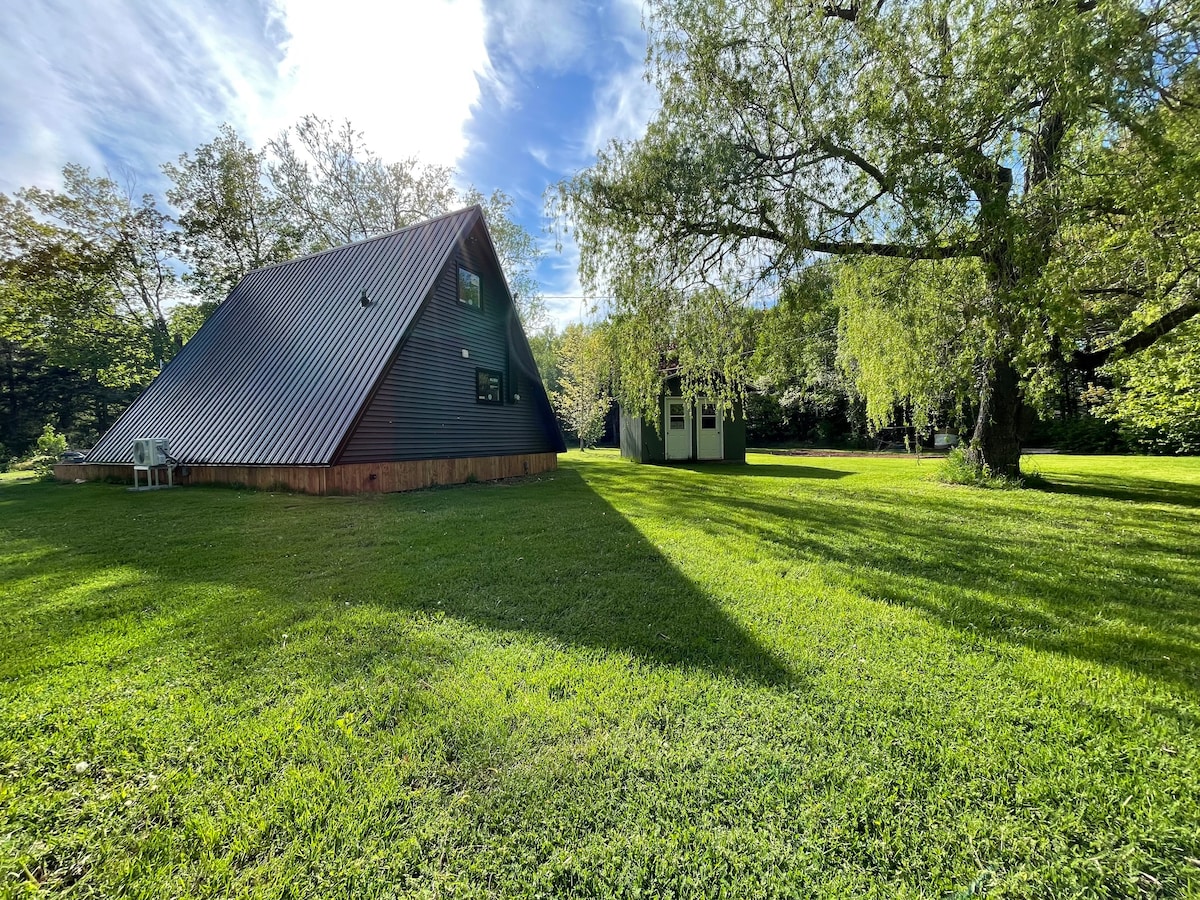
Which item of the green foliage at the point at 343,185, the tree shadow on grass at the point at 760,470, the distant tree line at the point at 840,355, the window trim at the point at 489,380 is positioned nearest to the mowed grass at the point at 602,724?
the distant tree line at the point at 840,355

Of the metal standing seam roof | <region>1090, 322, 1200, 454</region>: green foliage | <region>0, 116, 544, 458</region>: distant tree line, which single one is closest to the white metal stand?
the metal standing seam roof

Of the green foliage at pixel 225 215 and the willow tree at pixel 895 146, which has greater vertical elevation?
the green foliage at pixel 225 215

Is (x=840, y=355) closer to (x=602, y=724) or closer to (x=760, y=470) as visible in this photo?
(x=760, y=470)

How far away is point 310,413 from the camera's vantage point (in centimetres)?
870

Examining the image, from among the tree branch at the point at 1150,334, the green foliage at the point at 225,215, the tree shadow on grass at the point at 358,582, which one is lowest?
the tree shadow on grass at the point at 358,582

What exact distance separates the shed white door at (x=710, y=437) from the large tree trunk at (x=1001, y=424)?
7.47m

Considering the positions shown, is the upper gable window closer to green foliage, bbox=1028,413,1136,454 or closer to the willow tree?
the willow tree

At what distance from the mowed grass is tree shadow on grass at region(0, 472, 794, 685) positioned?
0.04 metres

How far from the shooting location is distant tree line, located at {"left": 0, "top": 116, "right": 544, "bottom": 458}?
628 inches

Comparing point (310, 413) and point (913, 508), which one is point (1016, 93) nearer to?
point (913, 508)

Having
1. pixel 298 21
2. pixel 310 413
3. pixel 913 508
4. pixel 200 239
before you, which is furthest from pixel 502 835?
pixel 200 239

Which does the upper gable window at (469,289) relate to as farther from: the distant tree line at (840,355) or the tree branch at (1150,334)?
the tree branch at (1150,334)

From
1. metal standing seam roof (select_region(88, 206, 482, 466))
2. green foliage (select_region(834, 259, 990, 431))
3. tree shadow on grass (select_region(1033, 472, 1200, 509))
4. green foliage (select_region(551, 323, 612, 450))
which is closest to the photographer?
green foliage (select_region(834, 259, 990, 431))

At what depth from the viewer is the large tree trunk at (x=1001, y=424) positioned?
8.55 metres
